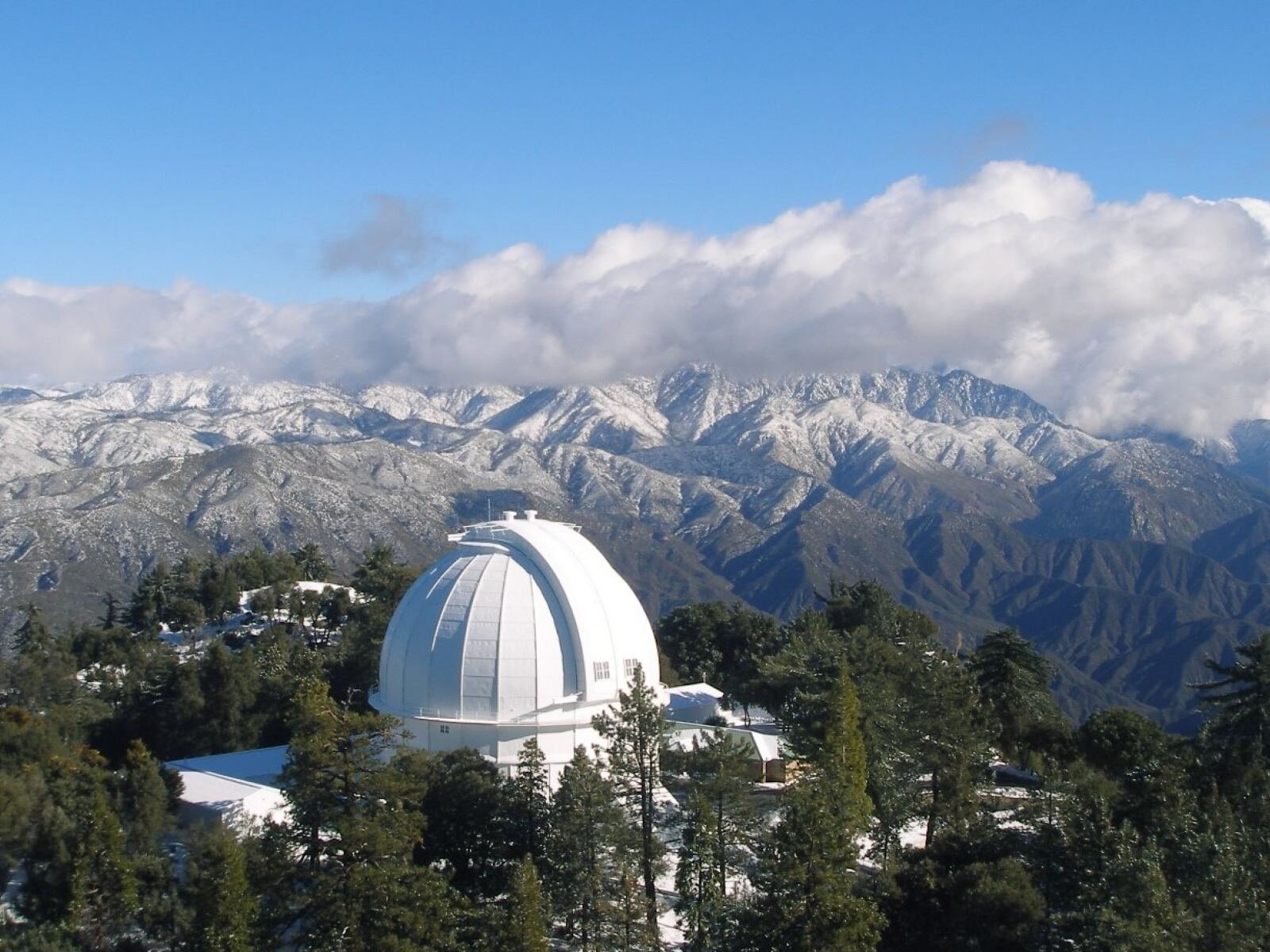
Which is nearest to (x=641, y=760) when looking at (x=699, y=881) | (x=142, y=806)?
(x=699, y=881)

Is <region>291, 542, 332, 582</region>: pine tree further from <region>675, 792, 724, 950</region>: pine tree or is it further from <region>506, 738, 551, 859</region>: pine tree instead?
<region>675, 792, 724, 950</region>: pine tree

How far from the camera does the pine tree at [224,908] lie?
28625 millimetres

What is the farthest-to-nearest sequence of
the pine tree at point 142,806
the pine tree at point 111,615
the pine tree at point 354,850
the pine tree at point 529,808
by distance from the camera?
the pine tree at point 111,615
the pine tree at point 142,806
the pine tree at point 529,808
the pine tree at point 354,850

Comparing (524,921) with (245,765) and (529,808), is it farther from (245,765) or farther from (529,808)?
(245,765)

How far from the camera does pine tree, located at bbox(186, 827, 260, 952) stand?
28625mm

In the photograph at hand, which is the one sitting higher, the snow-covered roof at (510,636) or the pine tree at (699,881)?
the snow-covered roof at (510,636)

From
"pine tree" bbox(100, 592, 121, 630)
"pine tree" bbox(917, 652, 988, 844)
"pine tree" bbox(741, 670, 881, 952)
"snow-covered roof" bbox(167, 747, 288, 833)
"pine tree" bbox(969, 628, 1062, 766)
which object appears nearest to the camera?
"pine tree" bbox(741, 670, 881, 952)

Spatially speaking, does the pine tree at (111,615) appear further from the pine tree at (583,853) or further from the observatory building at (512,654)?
the pine tree at (583,853)

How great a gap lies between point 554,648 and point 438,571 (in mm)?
6601

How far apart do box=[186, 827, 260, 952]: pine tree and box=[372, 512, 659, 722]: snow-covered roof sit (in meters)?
11.3

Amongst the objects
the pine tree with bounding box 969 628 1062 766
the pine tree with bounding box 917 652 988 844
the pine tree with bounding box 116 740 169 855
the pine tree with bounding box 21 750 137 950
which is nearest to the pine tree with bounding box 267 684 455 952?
the pine tree with bounding box 21 750 137 950

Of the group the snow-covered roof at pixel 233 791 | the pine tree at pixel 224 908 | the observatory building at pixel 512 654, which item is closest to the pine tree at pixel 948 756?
the observatory building at pixel 512 654

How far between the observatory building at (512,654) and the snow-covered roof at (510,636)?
1.6 inches

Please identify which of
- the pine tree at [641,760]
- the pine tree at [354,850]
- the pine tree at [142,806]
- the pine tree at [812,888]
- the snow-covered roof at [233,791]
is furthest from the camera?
the snow-covered roof at [233,791]
